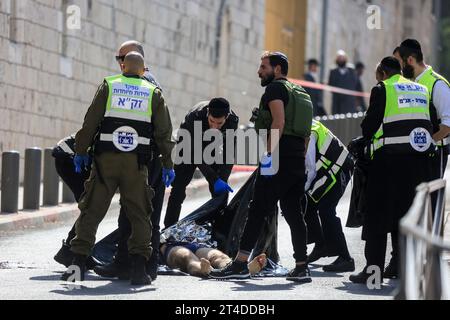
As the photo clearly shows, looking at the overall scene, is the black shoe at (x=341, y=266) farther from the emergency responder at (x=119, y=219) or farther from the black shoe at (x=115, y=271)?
the black shoe at (x=115, y=271)

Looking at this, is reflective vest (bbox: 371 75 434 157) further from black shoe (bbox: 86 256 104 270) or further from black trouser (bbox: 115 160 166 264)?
black shoe (bbox: 86 256 104 270)

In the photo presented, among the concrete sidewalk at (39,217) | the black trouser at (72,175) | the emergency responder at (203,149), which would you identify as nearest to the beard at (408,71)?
the emergency responder at (203,149)

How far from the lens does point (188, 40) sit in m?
27.4

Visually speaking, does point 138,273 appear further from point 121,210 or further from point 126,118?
point 126,118

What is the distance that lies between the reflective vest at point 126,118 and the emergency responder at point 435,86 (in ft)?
7.31

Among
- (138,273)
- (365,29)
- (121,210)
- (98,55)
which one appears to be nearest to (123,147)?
(121,210)

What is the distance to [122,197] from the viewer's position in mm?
10234

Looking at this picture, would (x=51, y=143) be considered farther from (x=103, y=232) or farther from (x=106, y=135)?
(x=106, y=135)

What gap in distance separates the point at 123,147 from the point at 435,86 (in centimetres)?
256

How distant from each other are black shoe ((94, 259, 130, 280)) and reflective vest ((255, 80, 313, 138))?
4.80 feet

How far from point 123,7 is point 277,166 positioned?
1370cm

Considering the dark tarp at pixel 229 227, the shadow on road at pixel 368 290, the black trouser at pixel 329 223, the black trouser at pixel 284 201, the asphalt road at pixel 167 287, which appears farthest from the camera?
the black trouser at pixel 329 223

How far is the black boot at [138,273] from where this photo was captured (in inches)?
399
